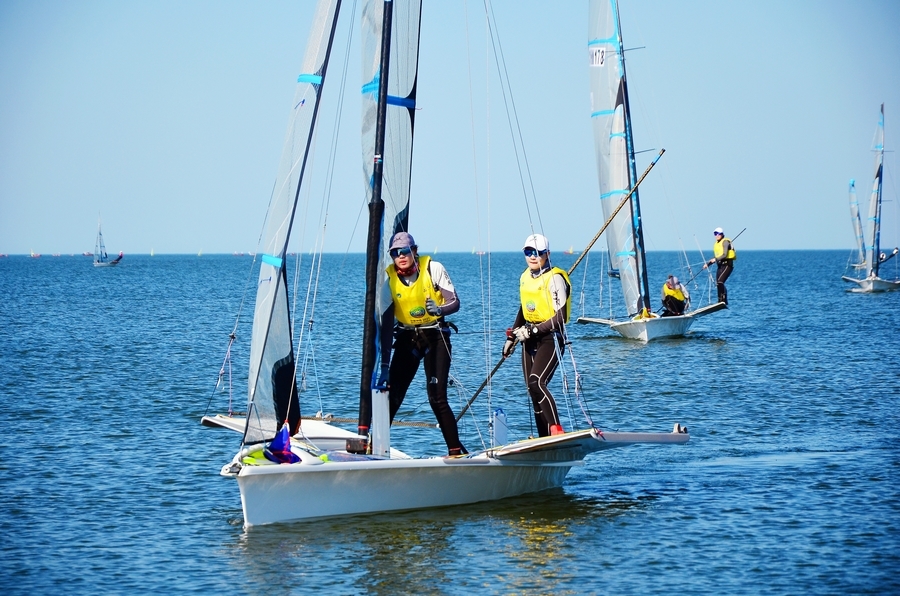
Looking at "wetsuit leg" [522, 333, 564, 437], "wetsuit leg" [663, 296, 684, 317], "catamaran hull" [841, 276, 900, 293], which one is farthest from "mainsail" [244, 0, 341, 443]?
"catamaran hull" [841, 276, 900, 293]

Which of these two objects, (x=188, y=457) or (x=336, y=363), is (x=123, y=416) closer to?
(x=188, y=457)

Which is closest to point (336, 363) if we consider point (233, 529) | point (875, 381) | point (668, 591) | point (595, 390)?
point (595, 390)

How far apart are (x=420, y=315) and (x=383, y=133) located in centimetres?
176

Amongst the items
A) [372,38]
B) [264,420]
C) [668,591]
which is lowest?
[668,591]

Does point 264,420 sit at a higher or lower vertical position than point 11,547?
higher

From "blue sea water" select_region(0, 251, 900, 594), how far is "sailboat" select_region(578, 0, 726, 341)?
4.14 m

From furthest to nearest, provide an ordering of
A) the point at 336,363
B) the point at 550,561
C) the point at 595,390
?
1. the point at 336,363
2. the point at 595,390
3. the point at 550,561

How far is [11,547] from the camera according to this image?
426 inches

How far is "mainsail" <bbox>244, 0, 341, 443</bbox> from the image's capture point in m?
10.9

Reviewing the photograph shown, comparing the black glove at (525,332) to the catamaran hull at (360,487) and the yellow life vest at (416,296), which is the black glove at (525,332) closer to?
the yellow life vest at (416,296)

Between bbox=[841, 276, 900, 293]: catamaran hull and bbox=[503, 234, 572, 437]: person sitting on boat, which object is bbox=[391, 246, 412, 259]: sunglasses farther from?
bbox=[841, 276, 900, 293]: catamaran hull

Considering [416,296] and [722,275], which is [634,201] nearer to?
[722,275]

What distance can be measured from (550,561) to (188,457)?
6.39m

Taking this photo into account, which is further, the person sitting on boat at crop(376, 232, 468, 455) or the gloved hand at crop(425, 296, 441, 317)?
the person sitting on boat at crop(376, 232, 468, 455)
